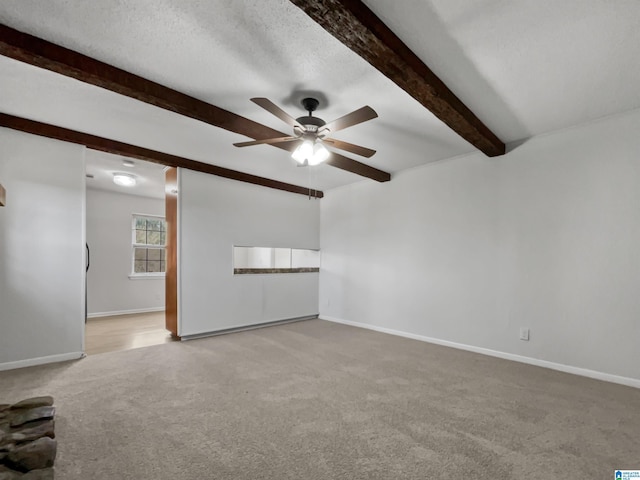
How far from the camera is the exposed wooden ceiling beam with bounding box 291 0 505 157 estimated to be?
154 centimetres

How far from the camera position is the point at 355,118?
2.35 metres

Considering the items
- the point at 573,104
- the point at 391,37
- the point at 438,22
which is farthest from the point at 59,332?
the point at 573,104

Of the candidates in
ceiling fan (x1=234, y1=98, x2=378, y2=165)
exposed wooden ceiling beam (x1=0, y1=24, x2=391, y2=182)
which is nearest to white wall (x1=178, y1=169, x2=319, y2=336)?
exposed wooden ceiling beam (x1=0, y1=24, x2=391, y2=182)

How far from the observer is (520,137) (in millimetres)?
3385

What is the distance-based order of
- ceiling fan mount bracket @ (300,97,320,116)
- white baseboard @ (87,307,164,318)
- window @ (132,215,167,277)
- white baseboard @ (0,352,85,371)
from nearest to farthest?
ceiling fan mount bracket @ (300,97,320,116)
white baseboard @ (0,352,85,371)
white baseboard @ (87,307,164,318)
window @ (132,215,167,277)

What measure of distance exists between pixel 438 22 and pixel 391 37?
0.26 meters

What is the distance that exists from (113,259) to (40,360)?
3.11 meters

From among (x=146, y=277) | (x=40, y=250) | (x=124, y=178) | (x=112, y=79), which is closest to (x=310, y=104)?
(x=112, y=79)

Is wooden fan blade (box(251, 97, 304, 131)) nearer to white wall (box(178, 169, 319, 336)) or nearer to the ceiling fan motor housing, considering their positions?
the ceiling fan motor housing

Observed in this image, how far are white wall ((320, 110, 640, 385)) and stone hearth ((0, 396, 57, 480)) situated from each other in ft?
12.7

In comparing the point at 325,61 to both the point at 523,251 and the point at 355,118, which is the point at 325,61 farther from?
the point at 523,251

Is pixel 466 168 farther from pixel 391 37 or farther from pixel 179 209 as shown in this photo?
pixel 179 209

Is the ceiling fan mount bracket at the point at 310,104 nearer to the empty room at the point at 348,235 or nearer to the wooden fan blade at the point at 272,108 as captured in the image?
the empty room at the point at 348,235

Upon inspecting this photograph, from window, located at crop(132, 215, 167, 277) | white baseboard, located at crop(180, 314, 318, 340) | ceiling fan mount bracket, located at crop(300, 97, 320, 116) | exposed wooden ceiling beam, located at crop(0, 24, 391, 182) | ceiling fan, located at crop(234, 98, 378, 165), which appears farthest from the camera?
window, located at crop(132, 215, 167, 277)
